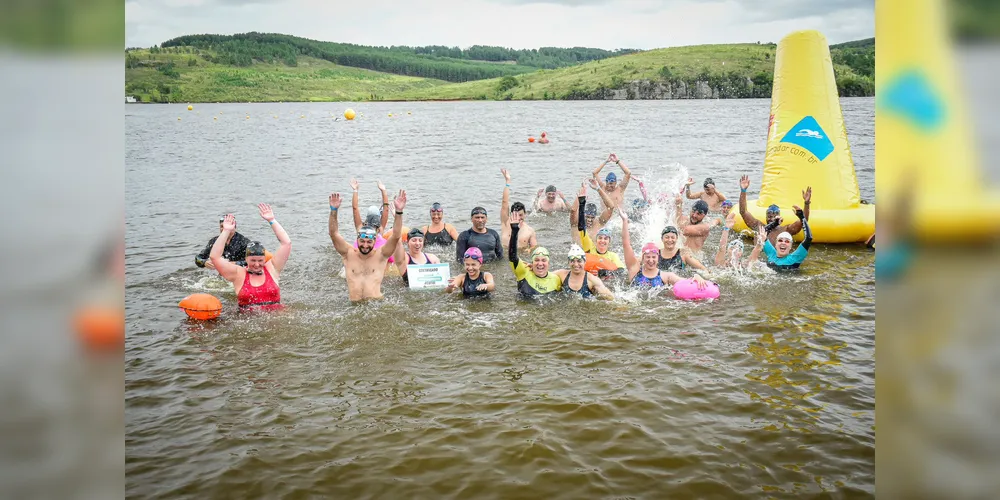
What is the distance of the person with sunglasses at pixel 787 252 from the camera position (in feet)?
35.8

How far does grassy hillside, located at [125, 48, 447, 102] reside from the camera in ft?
318

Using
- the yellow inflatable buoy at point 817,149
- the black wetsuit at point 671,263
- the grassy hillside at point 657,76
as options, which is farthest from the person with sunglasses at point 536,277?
the grassy hillside at point 657,76

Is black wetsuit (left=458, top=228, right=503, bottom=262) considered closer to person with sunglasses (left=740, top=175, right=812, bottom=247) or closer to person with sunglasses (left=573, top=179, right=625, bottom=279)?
person with sunglasses (left=573, top=179, right=625, bottom=279)

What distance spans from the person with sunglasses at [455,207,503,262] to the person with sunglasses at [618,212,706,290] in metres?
2.87

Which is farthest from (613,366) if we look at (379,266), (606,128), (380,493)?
(606,128)

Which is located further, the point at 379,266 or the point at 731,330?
the point at 379,266

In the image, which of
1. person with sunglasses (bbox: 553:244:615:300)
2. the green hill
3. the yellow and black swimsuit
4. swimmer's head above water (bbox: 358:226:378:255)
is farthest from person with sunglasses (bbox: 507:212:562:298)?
the green hill

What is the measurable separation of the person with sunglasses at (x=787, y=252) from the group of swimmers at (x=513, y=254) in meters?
0.02

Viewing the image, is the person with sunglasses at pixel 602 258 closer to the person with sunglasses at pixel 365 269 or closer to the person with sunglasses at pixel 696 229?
the person with sunglasses at pixel 696 229

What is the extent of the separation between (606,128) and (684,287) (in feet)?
134

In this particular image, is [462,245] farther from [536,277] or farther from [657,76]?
[657,76]
